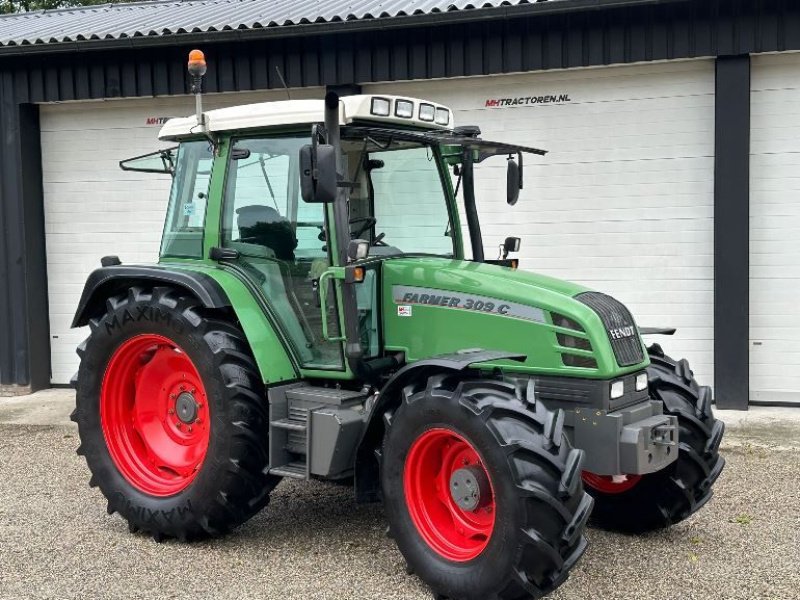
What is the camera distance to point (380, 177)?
5105 mm

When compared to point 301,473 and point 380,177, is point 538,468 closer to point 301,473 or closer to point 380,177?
point 301,473

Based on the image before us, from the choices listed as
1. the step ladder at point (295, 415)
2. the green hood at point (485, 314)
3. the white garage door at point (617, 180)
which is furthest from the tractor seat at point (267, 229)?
the white garage door at point (617, 180)

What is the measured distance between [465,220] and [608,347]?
153 cm

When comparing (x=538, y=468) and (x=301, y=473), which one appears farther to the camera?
(x=301, y=473)

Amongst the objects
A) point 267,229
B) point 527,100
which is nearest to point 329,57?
point 527,100

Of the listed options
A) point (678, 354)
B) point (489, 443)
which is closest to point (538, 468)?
point (489, 443)

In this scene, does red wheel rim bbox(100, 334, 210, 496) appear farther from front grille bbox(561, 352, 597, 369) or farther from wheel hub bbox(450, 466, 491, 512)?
front grille bbox(561, 352, 597, 369)

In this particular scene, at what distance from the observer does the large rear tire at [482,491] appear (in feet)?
12.6

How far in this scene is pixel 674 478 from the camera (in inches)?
194

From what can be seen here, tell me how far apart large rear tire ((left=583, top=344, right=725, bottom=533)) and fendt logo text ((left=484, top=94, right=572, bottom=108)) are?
14.3 ft

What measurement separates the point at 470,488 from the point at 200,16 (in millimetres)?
8150

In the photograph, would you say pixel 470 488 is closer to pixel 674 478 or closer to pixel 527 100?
pixel 674 478

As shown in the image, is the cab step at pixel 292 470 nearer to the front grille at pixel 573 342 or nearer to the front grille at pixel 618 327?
the front grille at pixel 573 342

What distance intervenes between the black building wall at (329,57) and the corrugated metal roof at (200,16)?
0.14m
